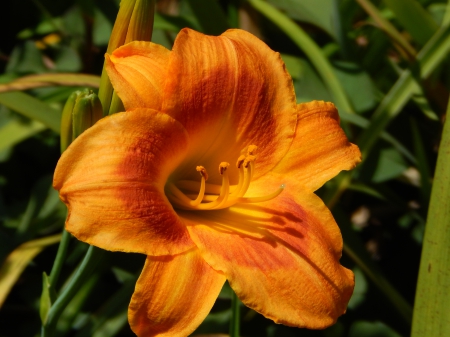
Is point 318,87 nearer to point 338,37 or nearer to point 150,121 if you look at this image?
point 338,37

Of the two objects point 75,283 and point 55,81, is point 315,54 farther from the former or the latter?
point 75,283

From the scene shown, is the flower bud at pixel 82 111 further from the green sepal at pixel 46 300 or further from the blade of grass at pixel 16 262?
the blade of grass at pixel 16 262

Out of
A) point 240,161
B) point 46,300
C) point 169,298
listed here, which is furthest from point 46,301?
point 240,161

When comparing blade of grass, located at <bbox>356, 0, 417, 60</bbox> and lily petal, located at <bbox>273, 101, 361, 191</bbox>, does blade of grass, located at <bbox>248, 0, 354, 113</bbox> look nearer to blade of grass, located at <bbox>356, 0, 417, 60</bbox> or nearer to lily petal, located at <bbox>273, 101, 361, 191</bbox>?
blade of grass, located at <bbox>356, 0, 417, 60</bbox>

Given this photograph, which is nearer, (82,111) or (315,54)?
(82,111)

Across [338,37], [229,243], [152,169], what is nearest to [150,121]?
[152,169]
